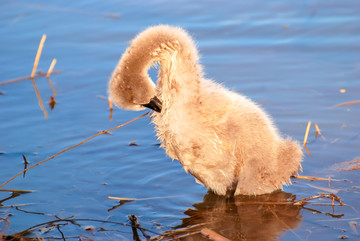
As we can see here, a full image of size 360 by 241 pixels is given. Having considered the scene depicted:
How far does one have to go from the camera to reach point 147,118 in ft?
22.5

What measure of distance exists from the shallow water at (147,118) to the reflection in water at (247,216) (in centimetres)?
1

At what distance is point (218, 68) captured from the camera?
768cm

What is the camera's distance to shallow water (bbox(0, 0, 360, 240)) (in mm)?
4910

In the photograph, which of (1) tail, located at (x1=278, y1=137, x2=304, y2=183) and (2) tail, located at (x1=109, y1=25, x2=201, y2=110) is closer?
(2) tail, located at (x1=109, y1=25, x2=201, y2=110)

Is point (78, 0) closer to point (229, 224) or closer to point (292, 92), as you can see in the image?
point (292, 92)

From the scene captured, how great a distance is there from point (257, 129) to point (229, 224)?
31.0 inches

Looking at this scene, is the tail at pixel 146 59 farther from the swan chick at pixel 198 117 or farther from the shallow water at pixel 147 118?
the shallow water at pixel 147 118

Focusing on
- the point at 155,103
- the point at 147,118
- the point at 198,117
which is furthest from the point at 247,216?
the point at 147,118

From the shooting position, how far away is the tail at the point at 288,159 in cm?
509

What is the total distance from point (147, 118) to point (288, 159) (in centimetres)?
217

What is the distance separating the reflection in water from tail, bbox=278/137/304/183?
0.23 m

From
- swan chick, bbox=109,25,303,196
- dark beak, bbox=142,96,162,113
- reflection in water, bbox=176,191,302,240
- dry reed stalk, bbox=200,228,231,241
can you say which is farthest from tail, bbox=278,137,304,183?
dark beak, bbox=142,96,162,113

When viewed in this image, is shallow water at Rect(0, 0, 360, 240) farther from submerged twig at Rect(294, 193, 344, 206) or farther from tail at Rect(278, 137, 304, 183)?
tail at Rect(278, 137, 304, 183)

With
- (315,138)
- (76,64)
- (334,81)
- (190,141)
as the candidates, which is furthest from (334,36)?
(190,141)
